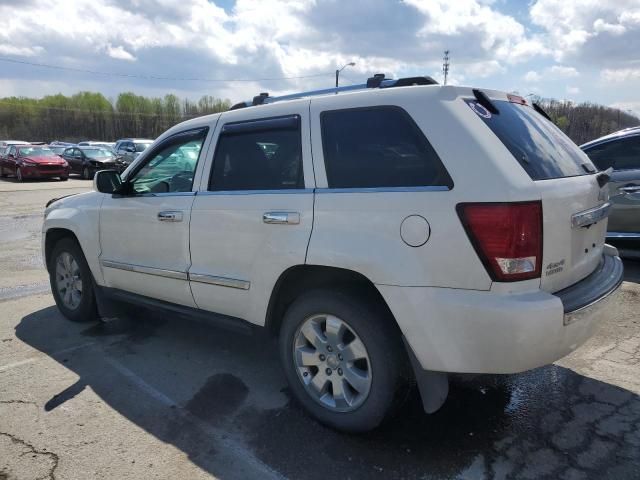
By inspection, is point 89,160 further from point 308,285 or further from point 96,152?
point 308,285

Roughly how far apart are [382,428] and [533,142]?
73.2 inches

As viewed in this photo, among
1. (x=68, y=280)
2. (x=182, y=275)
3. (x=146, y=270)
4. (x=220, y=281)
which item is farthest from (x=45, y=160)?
(x=220, y=281)

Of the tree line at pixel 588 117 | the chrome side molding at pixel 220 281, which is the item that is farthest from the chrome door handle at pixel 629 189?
the tree line at pixel 588 117

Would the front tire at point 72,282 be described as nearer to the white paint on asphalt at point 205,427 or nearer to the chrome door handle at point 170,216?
the white paint on asphalt at point 205,427

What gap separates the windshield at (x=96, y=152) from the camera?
25672mm

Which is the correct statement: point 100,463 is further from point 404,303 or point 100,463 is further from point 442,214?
point 442,214

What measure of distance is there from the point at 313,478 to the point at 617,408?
2.03 metres

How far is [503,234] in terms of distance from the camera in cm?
234

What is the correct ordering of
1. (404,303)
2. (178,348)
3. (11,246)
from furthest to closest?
(11,246) → (178,348) → (404,303)

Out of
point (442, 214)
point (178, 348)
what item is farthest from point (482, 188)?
point (178, 348)

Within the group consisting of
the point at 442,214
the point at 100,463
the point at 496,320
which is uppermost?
the point at 442,214

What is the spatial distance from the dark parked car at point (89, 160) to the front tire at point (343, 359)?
79.1 ft

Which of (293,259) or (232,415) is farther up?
(293,259)

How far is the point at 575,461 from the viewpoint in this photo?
2643 mm
